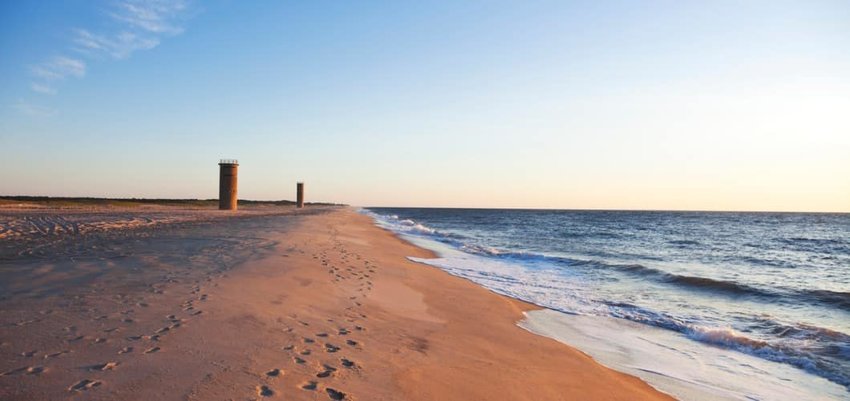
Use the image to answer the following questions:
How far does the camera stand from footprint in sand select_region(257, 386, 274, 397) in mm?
3744

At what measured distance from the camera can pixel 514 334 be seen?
24.3ft

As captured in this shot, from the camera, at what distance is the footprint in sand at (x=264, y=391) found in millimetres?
3744

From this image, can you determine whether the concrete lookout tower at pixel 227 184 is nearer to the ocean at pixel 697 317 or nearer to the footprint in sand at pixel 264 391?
the ocean at pixel 697 317

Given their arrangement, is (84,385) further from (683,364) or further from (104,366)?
(683,364)

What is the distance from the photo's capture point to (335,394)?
3938 mm

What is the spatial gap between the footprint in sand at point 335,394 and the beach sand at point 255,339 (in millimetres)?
→ 42

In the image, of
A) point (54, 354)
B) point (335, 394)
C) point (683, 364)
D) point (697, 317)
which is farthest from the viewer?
point (697, 317)

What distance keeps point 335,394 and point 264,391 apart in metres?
0.56

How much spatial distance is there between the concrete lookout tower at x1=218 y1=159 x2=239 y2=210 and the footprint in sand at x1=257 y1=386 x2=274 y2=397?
49.3 metres

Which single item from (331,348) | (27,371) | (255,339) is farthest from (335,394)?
(27,371)

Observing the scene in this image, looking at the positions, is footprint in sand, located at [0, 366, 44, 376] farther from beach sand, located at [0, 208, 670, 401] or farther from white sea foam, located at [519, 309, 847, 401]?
white sea foam, located at [519, 309, 847, 401]

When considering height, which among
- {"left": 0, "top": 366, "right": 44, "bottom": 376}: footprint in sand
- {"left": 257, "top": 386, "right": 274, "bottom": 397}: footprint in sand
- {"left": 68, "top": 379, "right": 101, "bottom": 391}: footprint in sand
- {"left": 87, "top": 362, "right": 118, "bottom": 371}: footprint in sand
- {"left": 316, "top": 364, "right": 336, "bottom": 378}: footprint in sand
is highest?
{"left": 0, "top": 366, "right": 44, "bottom": 376}: footprint in sand

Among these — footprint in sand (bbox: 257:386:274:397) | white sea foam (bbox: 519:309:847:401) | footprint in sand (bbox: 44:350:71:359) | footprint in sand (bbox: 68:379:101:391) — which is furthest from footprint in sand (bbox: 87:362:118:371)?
white sea foam (bbox: 519:309:847:401)

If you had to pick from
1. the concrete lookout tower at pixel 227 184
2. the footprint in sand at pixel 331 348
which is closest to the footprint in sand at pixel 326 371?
the footprint in sand at pixel 331 348
